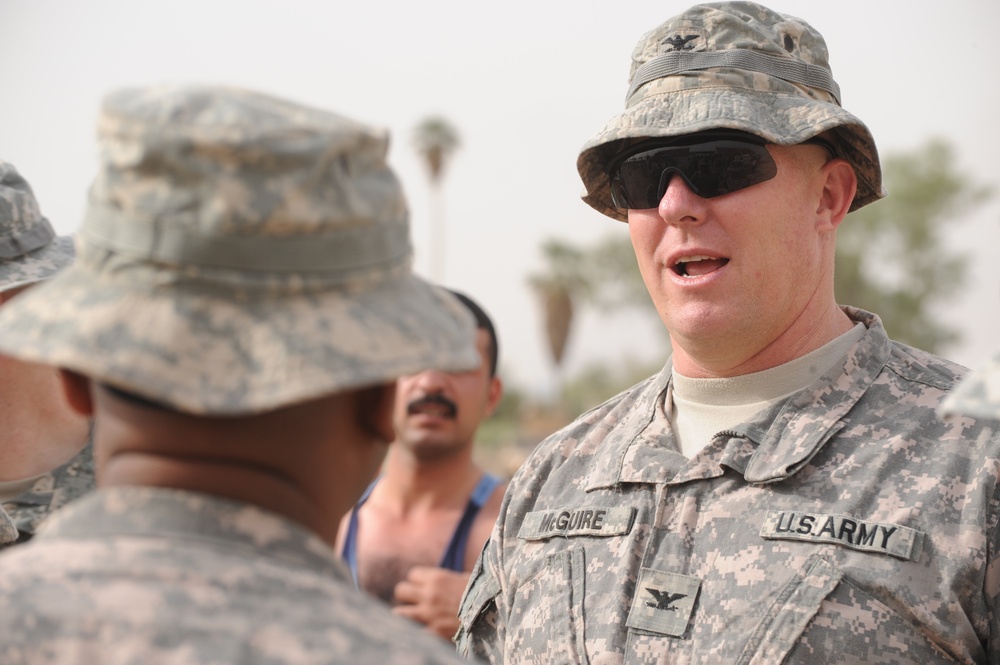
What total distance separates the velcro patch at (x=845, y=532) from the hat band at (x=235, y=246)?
5.25ft

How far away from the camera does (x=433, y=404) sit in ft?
19.7

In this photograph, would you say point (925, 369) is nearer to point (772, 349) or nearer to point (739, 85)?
point (772, 349)

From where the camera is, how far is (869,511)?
114 inches

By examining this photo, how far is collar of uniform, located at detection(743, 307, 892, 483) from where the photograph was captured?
3.07 meters

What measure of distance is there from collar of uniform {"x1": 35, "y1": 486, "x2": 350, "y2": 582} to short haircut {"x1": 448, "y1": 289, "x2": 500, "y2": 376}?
432cm

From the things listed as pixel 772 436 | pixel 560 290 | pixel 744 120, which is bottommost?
pixel 560 290

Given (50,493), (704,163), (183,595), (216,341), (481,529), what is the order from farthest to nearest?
1. (481,529)
2. (50,493)
3. (704,163)
4. (216,341)
5. (183,595)

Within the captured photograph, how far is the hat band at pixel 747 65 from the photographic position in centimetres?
345

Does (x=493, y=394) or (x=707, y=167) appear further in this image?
(x=493, y=394)

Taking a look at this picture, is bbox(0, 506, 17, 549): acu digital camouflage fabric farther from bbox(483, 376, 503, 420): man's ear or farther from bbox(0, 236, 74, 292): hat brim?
bbox(483, 376, 503, 420): man's ear

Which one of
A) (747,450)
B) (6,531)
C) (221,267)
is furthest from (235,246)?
(6,531)

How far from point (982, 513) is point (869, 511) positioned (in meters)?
0.28

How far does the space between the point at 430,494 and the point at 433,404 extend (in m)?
0.49

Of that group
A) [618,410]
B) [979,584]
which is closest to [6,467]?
[618,410]
